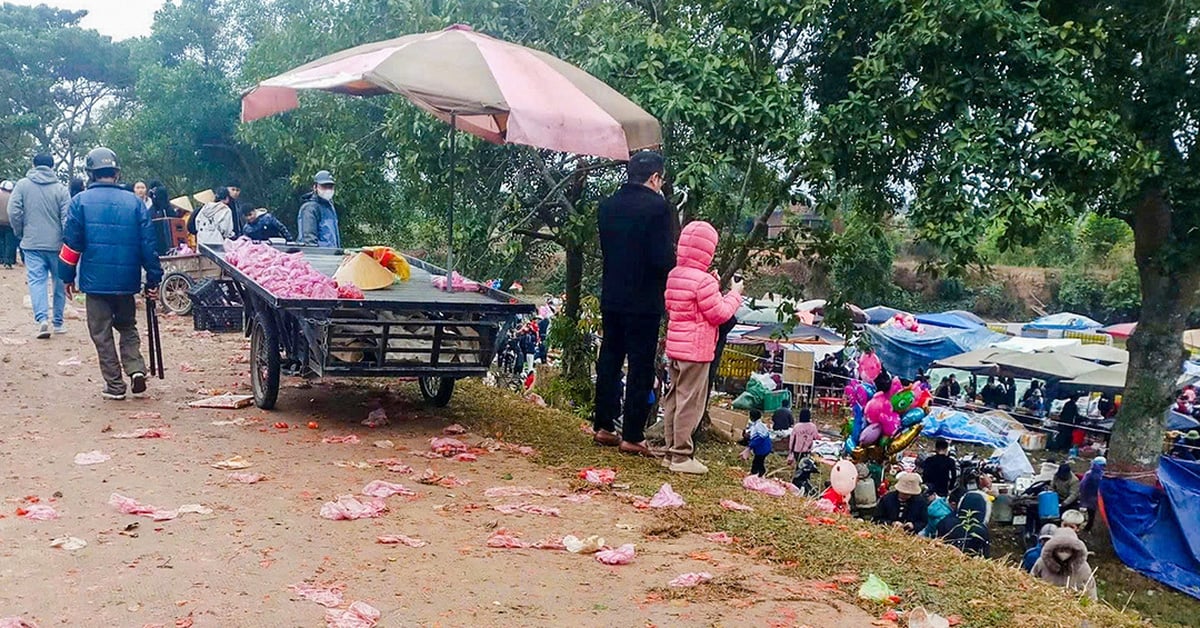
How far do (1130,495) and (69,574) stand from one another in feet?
42.7

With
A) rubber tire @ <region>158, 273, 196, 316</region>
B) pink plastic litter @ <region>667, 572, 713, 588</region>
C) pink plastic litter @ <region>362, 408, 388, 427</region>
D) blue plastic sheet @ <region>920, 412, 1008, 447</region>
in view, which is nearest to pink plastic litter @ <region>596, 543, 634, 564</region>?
pink plastic litter @ <region>667, 572, 713, 588</region>

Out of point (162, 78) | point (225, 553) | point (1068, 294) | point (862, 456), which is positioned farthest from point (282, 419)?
point (1068, 294)

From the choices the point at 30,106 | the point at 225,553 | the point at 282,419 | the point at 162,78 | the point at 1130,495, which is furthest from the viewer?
the point at 30,106

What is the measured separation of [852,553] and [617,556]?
47.9 inches

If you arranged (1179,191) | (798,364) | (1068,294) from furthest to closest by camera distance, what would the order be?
(1068,294)
(798,364)
(1179,191)

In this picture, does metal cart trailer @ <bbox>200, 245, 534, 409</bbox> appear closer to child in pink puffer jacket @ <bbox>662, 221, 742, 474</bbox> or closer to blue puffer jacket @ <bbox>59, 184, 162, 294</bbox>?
blue puffer jacket @ <bbox>59, 184, 162, 294</bbox>

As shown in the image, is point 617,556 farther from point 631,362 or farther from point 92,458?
point 92,458

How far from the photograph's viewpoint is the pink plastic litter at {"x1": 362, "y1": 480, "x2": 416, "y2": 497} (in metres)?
5.35

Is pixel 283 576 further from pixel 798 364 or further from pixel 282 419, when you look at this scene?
pixel 798 364

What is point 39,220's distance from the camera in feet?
33.2

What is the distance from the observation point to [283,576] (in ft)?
13.3

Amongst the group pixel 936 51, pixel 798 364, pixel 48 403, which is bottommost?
pixel 798 364

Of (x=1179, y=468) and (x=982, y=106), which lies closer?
(x=982, y=106)

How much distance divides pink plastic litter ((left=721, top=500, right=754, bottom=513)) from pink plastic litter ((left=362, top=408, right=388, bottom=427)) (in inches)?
115
